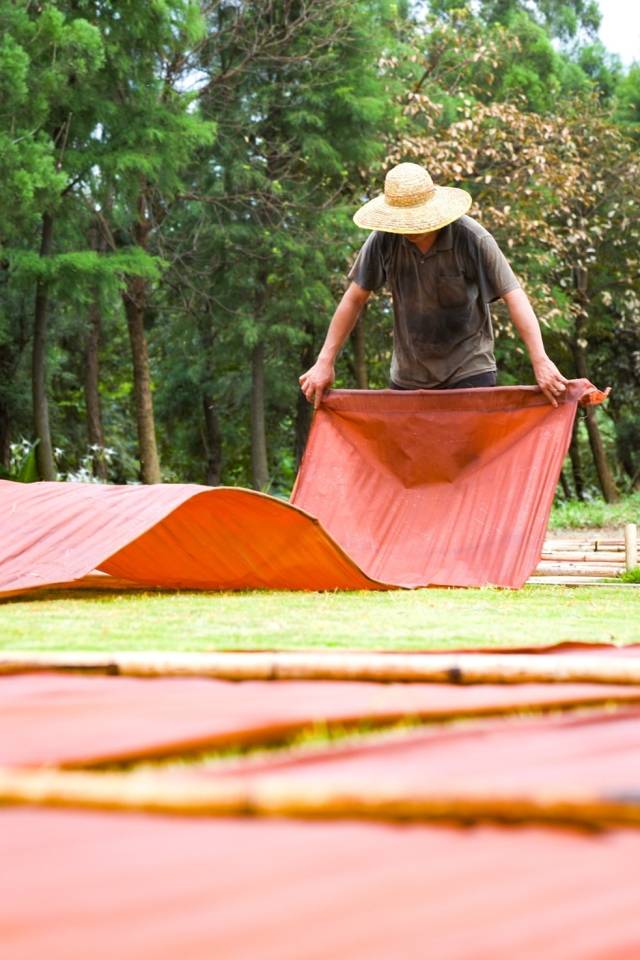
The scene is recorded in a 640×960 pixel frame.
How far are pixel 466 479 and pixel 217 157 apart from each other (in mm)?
9062

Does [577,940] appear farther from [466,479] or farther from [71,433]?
[71,433]

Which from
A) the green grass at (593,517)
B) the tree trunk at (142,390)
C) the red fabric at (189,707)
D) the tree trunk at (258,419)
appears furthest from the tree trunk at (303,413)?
the red fabric at (189,707)

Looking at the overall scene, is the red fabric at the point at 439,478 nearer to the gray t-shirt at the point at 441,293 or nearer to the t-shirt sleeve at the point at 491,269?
the gray t-shirt at the point at 441,293

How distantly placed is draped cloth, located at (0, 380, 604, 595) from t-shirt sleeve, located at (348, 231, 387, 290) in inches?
18.7

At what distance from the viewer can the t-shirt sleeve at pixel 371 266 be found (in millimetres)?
5277

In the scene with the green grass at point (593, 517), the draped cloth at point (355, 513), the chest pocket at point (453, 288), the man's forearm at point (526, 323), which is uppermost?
the chest pocket at point (453, 288)

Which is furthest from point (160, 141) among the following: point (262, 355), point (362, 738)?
point (362, 738)

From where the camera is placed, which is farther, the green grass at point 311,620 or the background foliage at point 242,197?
the background foliage at point 242,197

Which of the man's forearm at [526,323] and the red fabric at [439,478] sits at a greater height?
the man's forearm at [526,323]

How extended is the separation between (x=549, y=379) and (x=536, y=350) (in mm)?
125

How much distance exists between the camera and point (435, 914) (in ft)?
2.90

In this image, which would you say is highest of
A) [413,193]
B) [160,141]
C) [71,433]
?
[160,141]

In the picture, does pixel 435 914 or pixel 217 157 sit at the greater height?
pixel 217 157

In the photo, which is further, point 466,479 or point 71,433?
point 71,433
